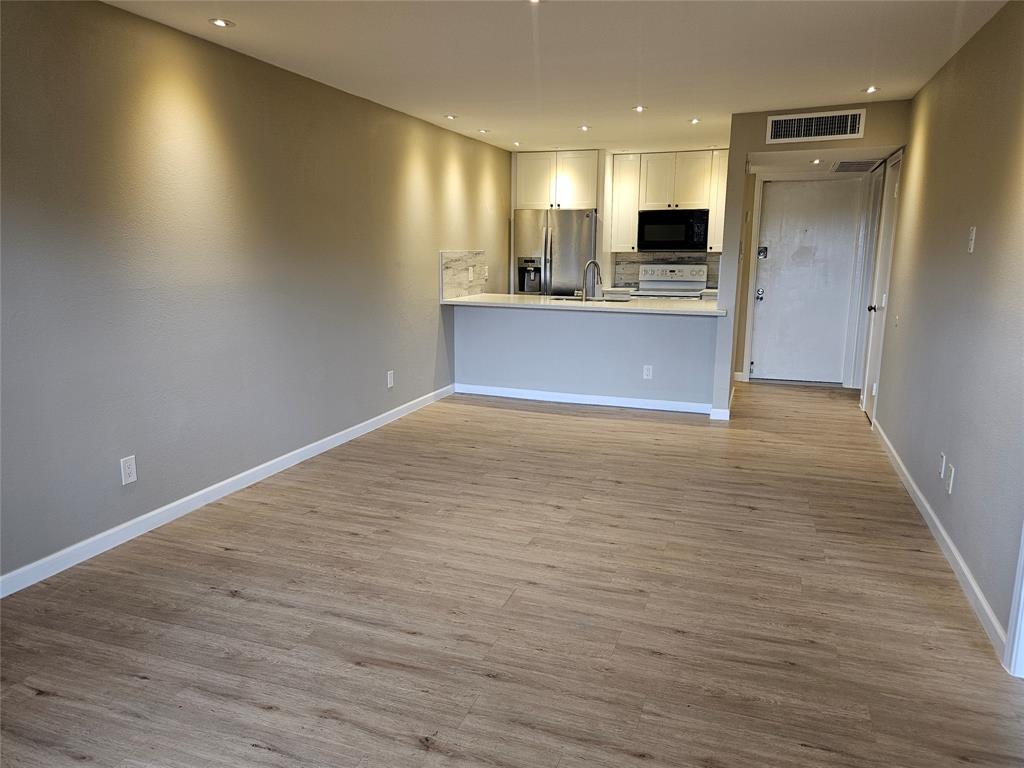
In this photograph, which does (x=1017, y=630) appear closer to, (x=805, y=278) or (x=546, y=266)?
(x=805, y=278)

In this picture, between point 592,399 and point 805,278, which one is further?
point 805,278

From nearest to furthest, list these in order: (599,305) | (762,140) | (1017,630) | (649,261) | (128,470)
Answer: (1017,630), (128,470), (762,140), (599,305), (649,261)

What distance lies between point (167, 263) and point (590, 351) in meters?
3.62

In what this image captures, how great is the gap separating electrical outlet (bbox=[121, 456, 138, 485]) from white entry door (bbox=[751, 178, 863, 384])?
600cm

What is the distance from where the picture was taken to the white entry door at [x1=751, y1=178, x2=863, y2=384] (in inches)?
269

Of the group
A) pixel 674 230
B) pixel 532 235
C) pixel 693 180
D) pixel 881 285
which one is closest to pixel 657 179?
pixel 693 180

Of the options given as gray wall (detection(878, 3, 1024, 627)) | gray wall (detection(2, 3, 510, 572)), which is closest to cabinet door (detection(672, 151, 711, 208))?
gray wall (detection(878, 3, 1024, 627))

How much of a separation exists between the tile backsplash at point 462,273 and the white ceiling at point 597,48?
4.74 feet

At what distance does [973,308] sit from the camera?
2.99m

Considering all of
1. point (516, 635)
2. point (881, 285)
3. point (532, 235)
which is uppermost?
point (532, 235)

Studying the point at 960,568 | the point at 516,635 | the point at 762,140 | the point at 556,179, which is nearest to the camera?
the point at 516,635

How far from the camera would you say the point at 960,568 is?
9.45 feet

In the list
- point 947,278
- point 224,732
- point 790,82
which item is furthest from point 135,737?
point 790,82

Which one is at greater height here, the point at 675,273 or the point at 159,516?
the point at 675,273
